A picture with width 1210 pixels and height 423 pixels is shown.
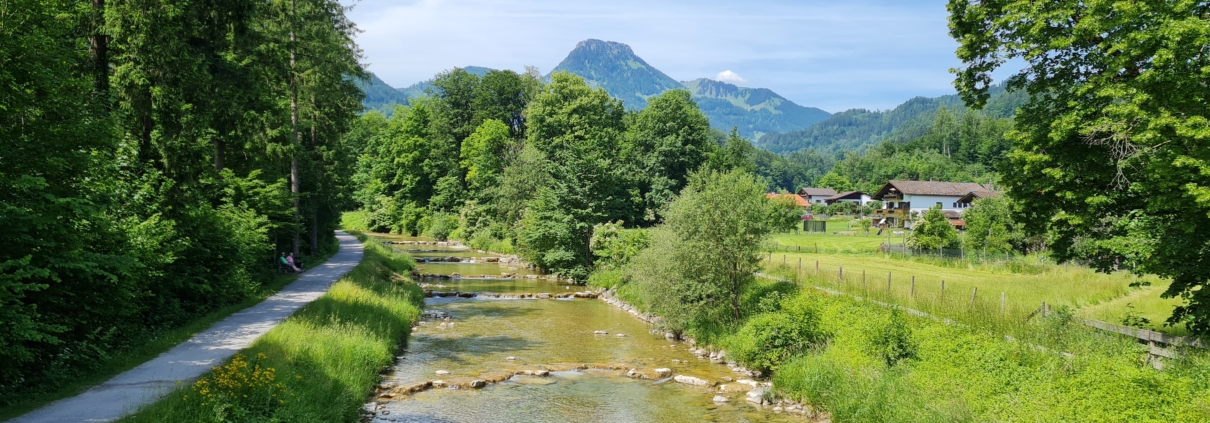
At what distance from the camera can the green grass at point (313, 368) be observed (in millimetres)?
10523

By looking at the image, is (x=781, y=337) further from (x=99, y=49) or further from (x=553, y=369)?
(x=99, y=49)

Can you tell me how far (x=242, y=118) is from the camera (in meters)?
21.6

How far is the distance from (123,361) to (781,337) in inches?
636

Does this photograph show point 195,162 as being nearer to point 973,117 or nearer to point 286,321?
point 286,321

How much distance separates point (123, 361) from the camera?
512 inches

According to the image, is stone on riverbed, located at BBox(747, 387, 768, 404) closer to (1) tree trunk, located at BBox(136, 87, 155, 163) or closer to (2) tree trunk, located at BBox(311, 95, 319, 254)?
(1) tree trunk, located at BBox(136, 87, 155, 163)

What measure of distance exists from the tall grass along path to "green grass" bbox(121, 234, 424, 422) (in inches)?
19.0

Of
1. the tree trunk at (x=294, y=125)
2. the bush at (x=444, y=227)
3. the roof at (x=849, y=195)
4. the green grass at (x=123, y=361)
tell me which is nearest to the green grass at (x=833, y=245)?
the tree trunk at (x=294, y=125)

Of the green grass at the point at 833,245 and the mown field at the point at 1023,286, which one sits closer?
the mown field at the point at 1023,286

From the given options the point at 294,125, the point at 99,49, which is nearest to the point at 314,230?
the point at 294,125

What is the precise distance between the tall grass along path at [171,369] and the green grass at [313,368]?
48 centimetres

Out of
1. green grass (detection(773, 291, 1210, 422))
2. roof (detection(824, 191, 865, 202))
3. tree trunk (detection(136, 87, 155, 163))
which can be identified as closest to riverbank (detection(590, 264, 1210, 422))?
green grass (detection(773, 291, 1210, 422))

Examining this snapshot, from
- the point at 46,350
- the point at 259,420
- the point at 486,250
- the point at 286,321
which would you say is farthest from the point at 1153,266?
the point at 486,250

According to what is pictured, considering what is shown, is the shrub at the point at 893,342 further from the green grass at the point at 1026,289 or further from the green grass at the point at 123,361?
the green grass at the point at 123,361
